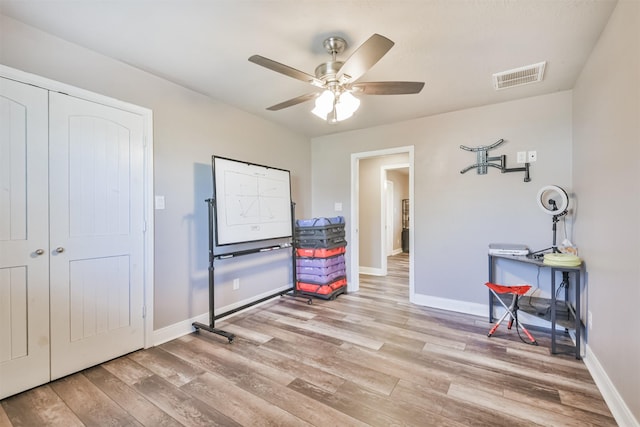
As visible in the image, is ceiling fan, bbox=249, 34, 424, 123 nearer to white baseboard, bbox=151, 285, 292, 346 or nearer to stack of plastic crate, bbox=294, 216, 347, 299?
stack of plastic crate, bbox=294, 216, 347, 299

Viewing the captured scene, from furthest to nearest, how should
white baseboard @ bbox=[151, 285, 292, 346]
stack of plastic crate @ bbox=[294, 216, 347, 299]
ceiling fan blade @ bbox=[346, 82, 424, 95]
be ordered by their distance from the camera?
stack of plastic crate @ bbox=[294, 216, 347, 299], white baseboard @ bbox=[151, 285, 292, 346], ceiling fan blade @ bbox=[346, 82, 424, 95]

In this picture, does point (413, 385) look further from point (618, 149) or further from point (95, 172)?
point (95, 172)

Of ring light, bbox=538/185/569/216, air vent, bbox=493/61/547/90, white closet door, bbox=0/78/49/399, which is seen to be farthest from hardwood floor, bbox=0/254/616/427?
air vent, bbox=493/61/547/90

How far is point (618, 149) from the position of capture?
5.53ft

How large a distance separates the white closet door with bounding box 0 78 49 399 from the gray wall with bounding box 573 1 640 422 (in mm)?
3588

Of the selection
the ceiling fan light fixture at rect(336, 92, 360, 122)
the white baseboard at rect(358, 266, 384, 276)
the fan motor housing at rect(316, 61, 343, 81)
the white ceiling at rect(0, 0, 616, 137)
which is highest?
the white ceiling at rect(0, 0, 616, 137)

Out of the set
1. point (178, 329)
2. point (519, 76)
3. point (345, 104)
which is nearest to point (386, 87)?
point (345, 104)

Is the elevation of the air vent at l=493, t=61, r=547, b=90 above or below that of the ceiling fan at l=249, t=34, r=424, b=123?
above

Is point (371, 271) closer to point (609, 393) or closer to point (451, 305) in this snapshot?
point (451, 305)

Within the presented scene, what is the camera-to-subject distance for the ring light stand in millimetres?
2700

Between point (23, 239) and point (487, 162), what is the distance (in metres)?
4.23

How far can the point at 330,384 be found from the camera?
6.44 ft

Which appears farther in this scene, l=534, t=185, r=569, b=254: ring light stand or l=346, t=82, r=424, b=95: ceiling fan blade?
l=534, t=185, r=569, b=254: ring light stand

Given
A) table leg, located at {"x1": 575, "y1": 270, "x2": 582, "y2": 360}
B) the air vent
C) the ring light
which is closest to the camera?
table leg, located at {"x1": 575, "y1": 270, "x2": 582, "y2": 360}
